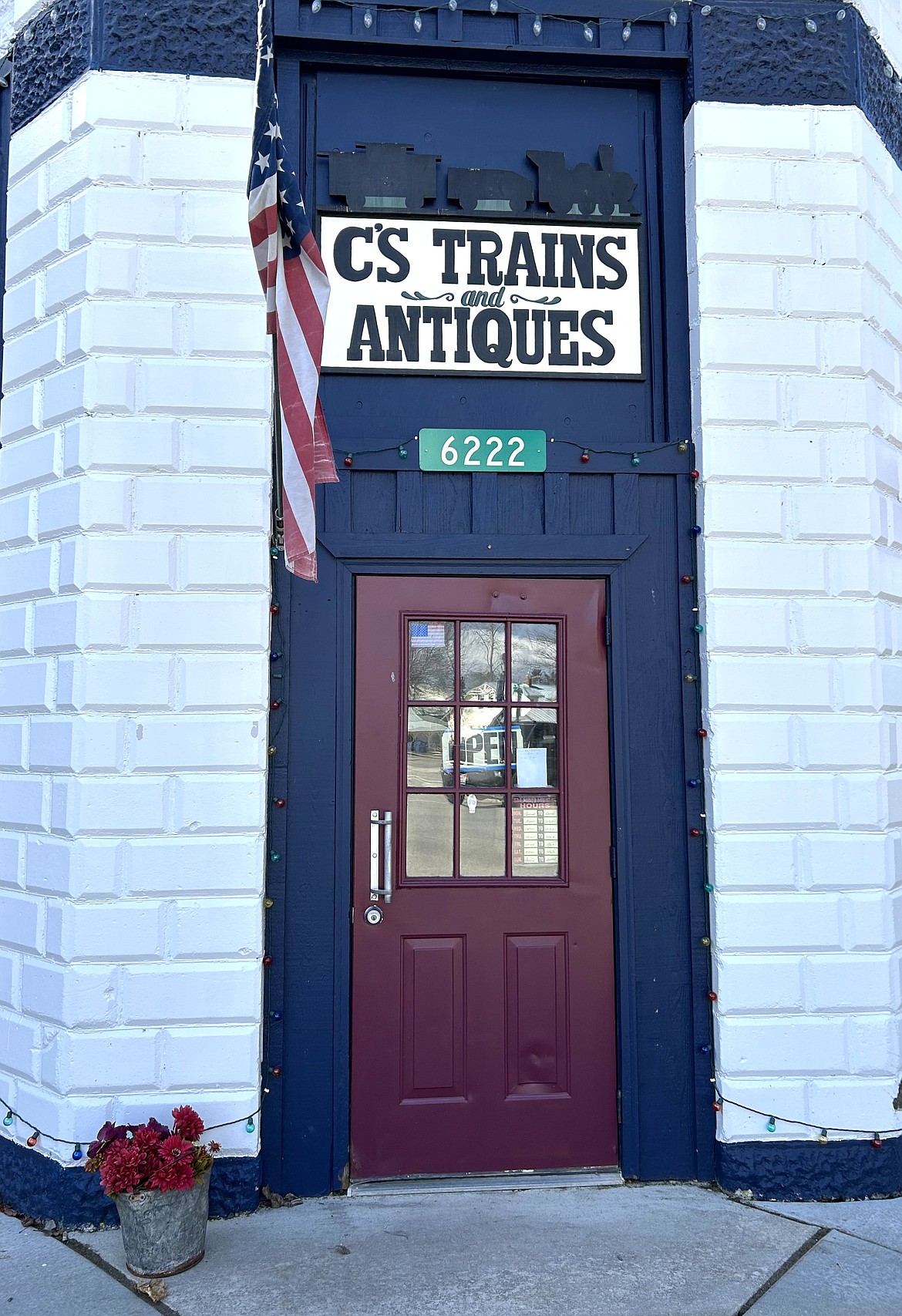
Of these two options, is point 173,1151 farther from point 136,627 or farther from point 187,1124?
point 136,627

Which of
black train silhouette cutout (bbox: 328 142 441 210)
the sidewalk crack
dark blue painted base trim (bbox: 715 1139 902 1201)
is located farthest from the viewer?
black train silhouette cutout (bbox: 328 142 441 210)

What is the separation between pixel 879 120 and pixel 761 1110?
431cm

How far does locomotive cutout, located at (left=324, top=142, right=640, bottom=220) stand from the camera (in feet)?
13.4

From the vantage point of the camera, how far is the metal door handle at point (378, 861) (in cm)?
388

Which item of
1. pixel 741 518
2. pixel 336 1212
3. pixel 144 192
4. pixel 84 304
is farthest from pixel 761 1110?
pixel 144 192

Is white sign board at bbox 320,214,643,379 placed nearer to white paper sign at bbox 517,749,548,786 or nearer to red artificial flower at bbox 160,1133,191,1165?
white paper sign at bbox 517,749,548,786

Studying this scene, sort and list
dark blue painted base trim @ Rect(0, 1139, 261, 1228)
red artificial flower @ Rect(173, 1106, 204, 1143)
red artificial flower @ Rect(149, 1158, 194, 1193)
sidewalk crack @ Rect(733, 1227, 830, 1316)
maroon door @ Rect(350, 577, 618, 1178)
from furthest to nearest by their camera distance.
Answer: maroon door @ Rect(350, 577, 618, 1178), dark blue painted base trim @ Rect(0, 1139, 261, 1228), red artificial flower @ Rect(173, 1106, 204, 1143), red artificial flower @ Rect(149, 1158, 194, 1193), sidewalk crack @ Rect(733, 1227, 830, 1316)

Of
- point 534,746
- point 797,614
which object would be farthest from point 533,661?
point 797,614

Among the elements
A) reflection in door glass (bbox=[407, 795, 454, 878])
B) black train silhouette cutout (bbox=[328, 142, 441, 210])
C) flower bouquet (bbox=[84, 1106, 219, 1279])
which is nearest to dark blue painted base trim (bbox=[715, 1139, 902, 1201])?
reflection in door glass (bbox=[407, 795, 454, 878])

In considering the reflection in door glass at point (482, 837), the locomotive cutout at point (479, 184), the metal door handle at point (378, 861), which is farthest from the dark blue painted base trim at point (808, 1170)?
the locomotive cutout at point (479, 184)

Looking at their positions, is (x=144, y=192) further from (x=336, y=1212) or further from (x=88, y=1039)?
(x=336, y=1212)

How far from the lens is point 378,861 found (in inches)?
154

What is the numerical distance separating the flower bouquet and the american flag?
6.48ft

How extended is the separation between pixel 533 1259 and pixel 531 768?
5.75 feet
